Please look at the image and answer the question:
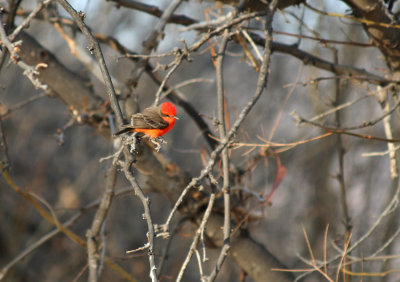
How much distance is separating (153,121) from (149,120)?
0.04m

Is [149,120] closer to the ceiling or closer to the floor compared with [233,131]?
closer to the ceiling

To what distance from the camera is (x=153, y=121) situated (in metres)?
2.67

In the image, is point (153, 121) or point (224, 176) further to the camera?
point (153, 121)

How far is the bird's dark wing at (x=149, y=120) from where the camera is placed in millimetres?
2576

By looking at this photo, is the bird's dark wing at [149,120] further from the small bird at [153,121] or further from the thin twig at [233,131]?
the thin twig at [233,131]

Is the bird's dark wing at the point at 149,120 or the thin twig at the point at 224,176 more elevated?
the bird's dark wing at the point at 149,120

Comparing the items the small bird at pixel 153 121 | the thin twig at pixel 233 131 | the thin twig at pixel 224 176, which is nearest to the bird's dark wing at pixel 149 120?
the small bird at pixel 153 121

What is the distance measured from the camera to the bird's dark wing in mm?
2576

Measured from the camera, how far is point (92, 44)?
1.91 meters

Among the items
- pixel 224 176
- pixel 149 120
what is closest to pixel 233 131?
pixel 224 176

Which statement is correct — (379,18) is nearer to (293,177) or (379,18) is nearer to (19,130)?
(293,177)

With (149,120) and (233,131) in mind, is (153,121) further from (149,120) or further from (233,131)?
(233,131)

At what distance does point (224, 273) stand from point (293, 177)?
226cm

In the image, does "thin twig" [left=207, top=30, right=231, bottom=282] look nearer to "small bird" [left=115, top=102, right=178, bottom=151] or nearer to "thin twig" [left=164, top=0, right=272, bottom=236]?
"thin twig" [left=164, top=0, right=272, bottom=236]
